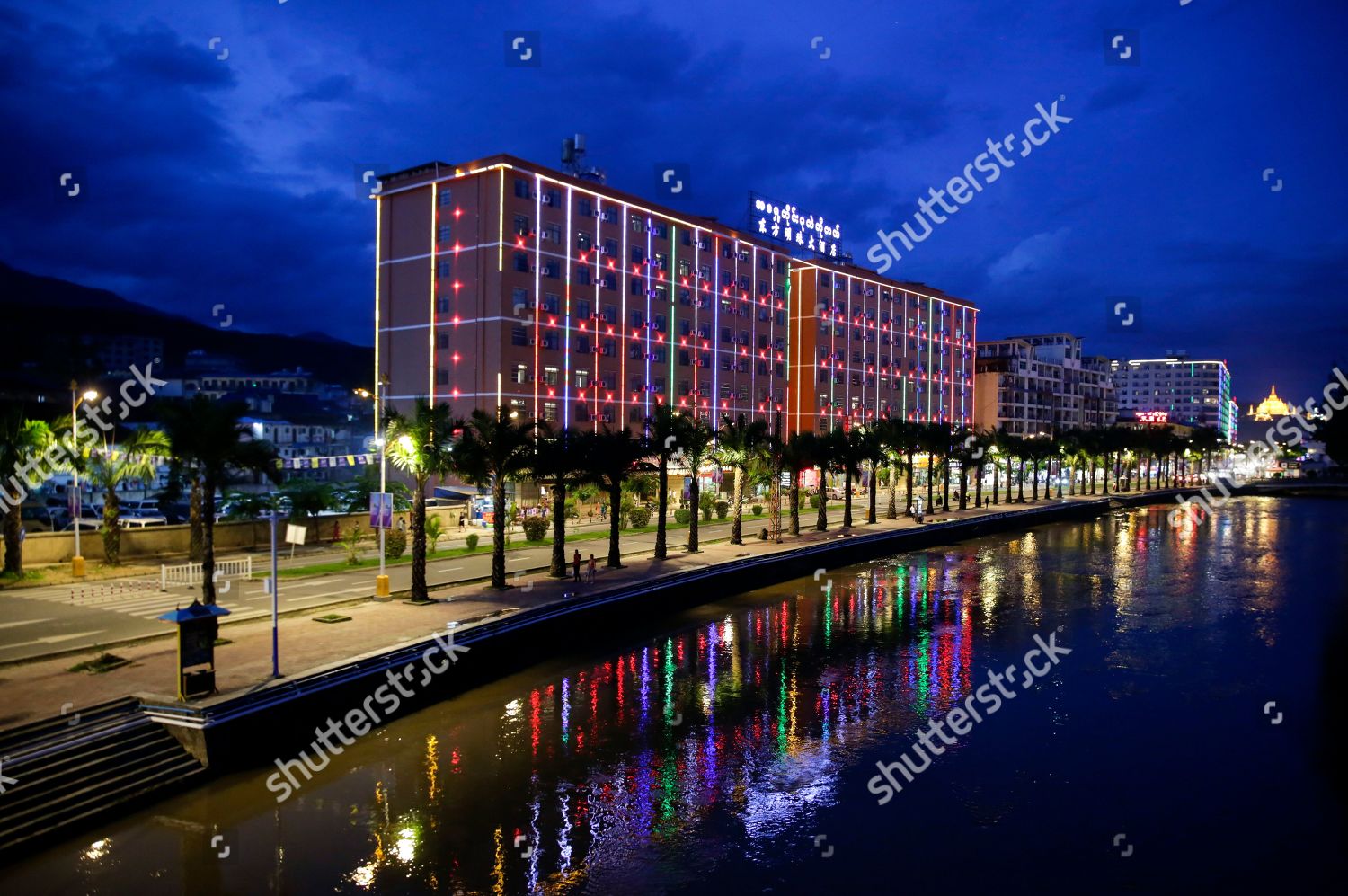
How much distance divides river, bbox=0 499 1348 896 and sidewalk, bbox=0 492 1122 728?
7.94 ft

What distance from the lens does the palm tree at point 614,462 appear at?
3659 cm

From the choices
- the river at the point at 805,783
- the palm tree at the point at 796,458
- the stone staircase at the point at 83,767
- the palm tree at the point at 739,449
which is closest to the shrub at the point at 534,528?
→ the palm tree at the point at 739,449

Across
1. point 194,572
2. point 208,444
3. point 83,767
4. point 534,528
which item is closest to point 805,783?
point 83,767

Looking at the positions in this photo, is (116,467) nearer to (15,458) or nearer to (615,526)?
(15,458)

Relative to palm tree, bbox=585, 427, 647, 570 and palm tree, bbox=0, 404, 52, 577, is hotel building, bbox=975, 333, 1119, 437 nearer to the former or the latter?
palm tree, bbox=585, 427, 647, 570

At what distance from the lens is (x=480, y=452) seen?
3167 centimetres

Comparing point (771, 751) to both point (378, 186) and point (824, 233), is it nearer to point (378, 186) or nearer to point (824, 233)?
point (378, 186)

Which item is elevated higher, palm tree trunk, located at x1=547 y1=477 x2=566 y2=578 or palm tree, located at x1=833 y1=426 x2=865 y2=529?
palm tree, located at x1=833 y1=426 x2=865 y2=529

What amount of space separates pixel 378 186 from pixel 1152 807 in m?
68.0

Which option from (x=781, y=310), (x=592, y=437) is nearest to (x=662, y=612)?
(x=592, y=437)

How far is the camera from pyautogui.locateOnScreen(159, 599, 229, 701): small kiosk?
17.5 metres

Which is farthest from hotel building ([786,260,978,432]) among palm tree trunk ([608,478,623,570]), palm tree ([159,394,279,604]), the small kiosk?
the small kiosk

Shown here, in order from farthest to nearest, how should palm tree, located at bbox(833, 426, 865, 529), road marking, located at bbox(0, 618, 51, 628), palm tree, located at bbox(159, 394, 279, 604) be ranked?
palm tree, located at bbox(833, 426, 865, 529) < palm tree, located at bbox(159, 394, 279, 604) < road marking, located at bbox(0, 618, 51, 628)

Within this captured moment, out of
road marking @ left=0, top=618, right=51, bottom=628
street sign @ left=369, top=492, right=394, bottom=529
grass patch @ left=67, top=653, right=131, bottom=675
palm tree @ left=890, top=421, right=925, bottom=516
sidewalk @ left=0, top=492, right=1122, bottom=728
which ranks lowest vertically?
sidewalk @ left=0, top=492, right=1122, bottom=728
